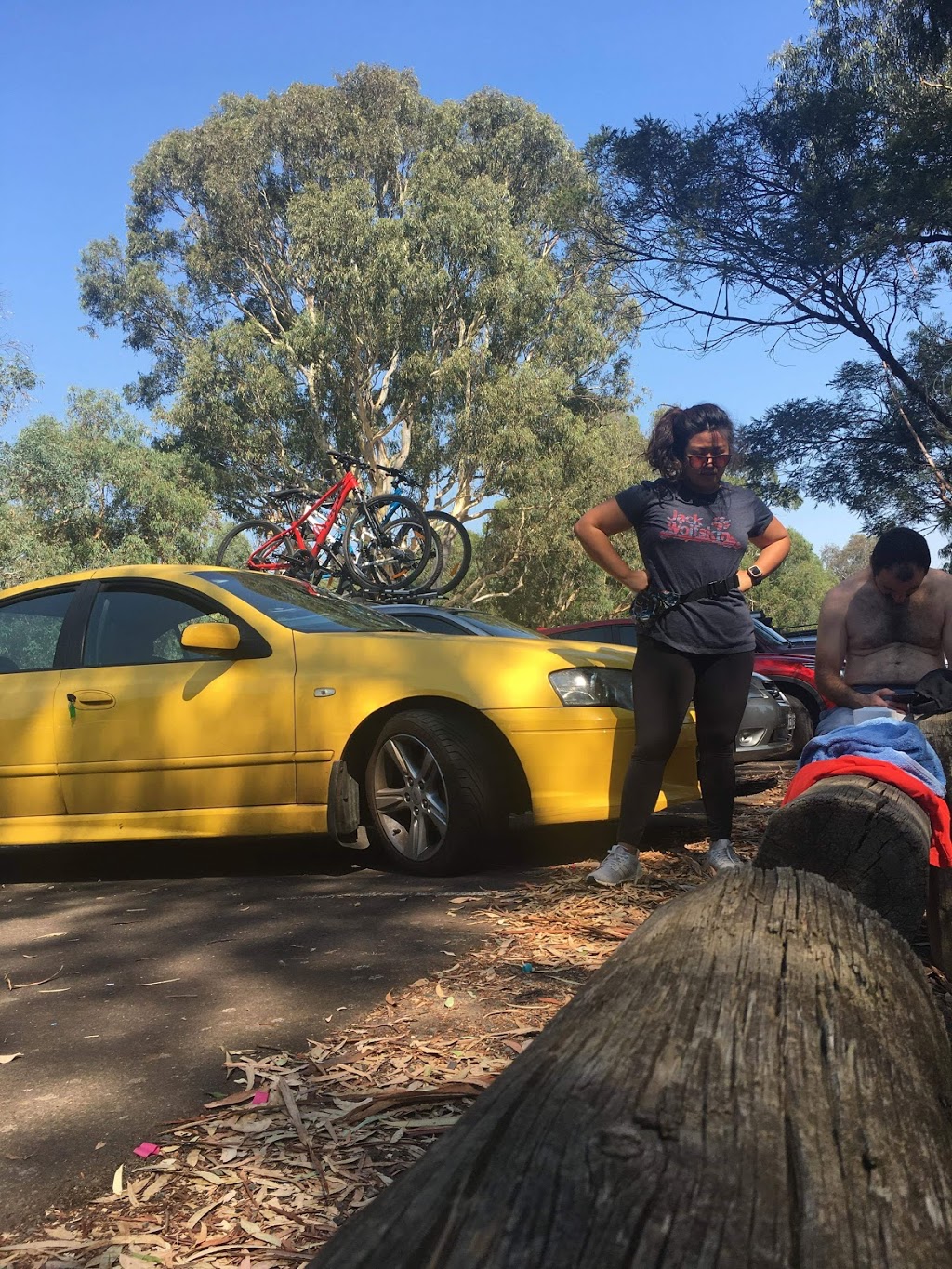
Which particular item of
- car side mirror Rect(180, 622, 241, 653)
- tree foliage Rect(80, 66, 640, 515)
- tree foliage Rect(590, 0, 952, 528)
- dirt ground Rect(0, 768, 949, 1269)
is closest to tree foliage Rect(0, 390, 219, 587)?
tree foliage Rect(80, 66, 640, 515)

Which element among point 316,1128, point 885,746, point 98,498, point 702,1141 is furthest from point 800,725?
point 98,498

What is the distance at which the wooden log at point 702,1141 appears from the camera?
87 centimetres

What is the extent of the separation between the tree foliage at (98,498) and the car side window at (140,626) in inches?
1036

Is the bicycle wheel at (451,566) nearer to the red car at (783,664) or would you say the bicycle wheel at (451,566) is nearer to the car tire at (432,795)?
the red car at (783,664)

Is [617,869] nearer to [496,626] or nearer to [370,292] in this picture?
[496,626]

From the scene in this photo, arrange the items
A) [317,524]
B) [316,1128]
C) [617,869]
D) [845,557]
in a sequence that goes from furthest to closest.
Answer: [845,557]
[317,524]
[617,869]
[316,1128]

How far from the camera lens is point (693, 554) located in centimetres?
444

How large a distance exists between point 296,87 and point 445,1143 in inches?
1558

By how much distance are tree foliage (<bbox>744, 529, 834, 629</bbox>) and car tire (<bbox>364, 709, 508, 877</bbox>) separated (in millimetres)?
52404

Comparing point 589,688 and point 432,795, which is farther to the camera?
point 589,688

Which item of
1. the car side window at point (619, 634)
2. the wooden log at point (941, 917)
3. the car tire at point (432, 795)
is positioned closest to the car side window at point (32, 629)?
the car tire at point (432, 795)

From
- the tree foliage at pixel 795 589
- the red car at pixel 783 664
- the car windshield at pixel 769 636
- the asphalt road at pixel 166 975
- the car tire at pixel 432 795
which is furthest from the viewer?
the tree foliage at pixel 795 589

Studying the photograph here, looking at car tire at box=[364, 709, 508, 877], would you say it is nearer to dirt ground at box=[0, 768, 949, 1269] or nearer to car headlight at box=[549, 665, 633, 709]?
car headlight at box=[549, 665, 633, 709]

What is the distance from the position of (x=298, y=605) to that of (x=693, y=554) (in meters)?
2.23
